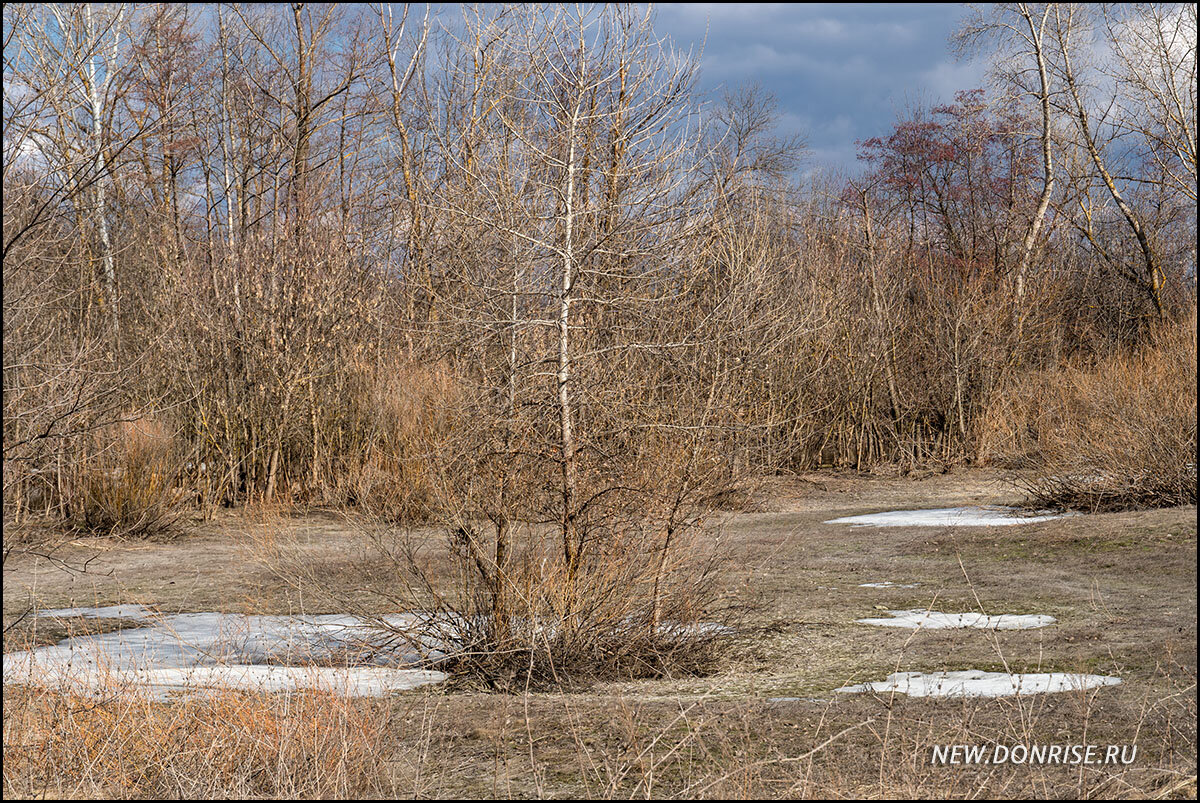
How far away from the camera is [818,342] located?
2017 centimetres

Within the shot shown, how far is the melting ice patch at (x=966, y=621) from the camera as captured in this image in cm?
757

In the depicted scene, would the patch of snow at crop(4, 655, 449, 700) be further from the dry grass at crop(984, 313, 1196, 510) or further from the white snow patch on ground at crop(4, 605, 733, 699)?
the dry grass at crop(984, 313, 1196, 510)

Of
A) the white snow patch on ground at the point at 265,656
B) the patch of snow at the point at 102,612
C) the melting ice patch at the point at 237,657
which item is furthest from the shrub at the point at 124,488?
the white snow patch on ground at the point at 265,656

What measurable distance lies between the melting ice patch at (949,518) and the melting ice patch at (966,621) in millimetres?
4087

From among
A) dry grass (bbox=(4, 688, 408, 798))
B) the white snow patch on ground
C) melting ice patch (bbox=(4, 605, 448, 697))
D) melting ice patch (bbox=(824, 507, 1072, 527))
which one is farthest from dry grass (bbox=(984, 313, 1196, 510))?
dry grass (bbox=(4, 688, 408, 798))

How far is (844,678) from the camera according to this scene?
6.45 m

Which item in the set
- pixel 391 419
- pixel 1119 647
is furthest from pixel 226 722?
pixel 391 419

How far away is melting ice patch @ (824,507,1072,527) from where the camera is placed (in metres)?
12.6

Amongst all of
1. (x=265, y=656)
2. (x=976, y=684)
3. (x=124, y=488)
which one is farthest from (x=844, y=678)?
(x=124, y=488)

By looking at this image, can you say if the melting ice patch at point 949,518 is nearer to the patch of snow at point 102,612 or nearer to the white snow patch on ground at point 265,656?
the white snow patch on ground at point 265,656

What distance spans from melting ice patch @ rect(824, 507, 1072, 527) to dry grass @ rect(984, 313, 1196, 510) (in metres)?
0.47

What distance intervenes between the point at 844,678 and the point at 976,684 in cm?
78

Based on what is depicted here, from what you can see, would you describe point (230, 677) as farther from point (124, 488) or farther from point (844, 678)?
point (124, 488)

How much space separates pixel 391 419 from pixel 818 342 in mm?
8211
